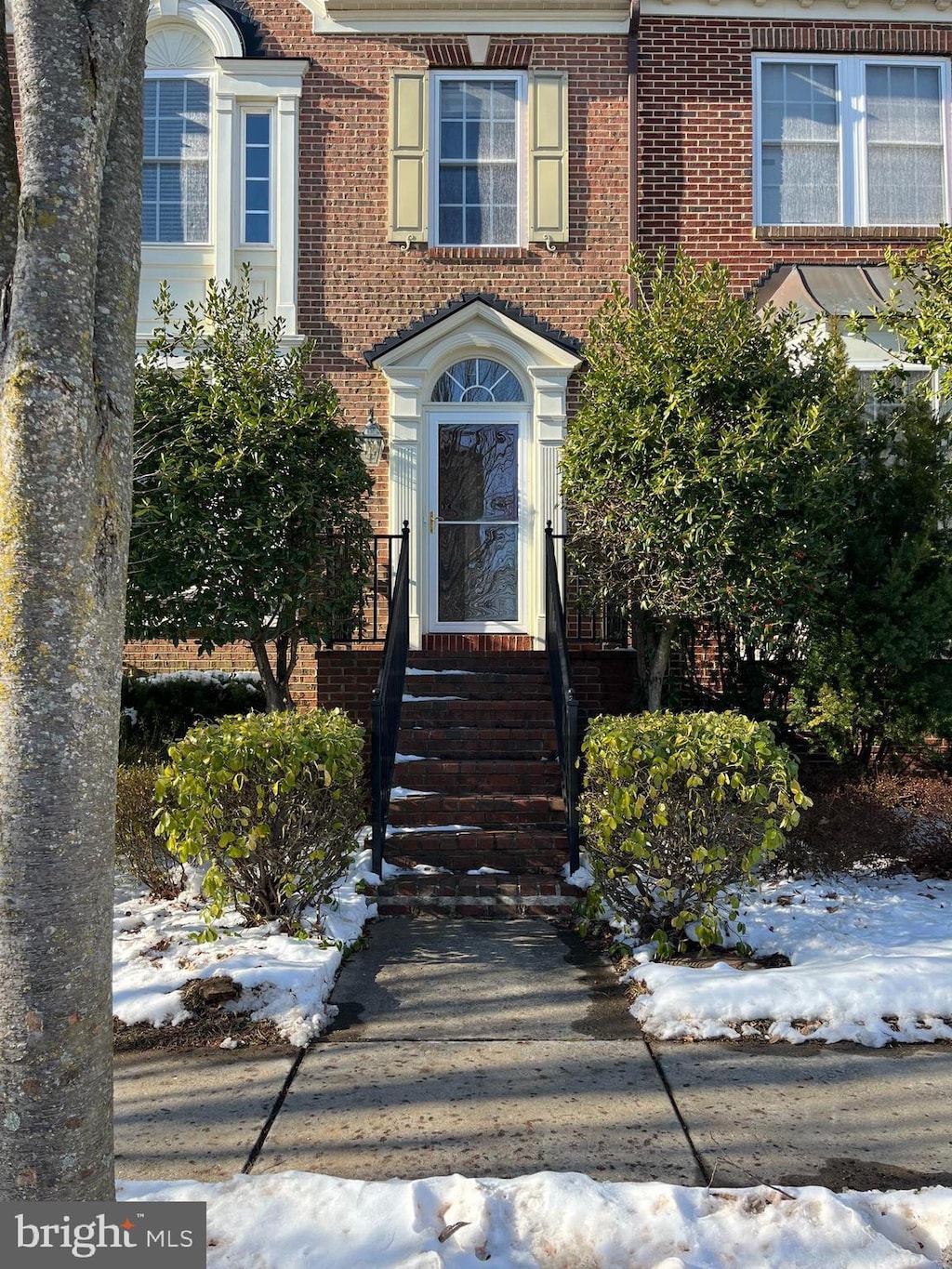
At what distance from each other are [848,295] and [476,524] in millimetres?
4087

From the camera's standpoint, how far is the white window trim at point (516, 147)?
390 inches

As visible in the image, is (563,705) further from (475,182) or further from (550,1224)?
(475,182)

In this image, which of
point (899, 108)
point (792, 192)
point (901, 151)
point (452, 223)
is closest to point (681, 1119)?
point (452, 223)

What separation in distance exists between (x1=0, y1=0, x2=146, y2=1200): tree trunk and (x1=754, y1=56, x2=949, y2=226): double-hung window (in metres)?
9.01

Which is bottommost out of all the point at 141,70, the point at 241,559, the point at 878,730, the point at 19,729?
the point at 878,730

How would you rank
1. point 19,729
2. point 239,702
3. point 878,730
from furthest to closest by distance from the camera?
1. point 239,702
2. point 878,730
3. point 19,729

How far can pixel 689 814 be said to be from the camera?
4965 millimetres

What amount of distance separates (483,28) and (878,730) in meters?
7.79

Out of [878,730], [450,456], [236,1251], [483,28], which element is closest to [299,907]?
[236,1251]

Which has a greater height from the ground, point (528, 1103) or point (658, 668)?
point (658, 668)

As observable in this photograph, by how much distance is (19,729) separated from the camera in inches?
87.7

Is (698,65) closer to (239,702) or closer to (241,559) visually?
(241,559)

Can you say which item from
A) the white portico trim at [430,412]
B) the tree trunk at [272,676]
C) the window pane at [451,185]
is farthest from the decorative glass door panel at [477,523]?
the window pane at [451,185]

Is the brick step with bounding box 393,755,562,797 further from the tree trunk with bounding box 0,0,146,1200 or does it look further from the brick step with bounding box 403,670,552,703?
the tree trunk with bounding box 0,0,146,1200
